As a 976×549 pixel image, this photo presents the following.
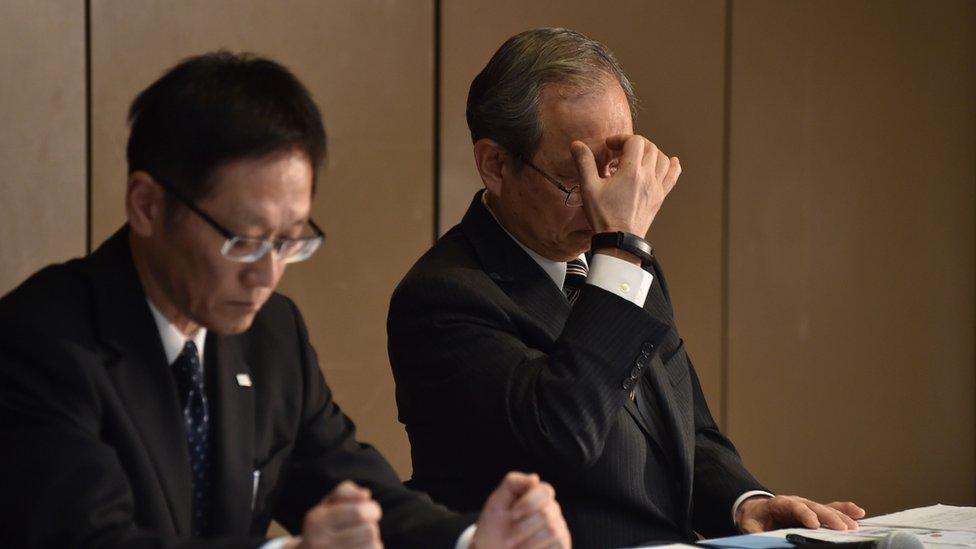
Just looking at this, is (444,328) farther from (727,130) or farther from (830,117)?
(830,117)

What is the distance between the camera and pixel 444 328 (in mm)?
2127

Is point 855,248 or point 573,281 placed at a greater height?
point 573,281

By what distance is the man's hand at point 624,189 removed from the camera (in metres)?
2.16

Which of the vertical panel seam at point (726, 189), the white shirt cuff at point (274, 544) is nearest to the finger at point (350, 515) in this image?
the white shirt cuff at point (274, 544)

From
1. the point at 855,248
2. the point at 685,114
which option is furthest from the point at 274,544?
the point at 855,248

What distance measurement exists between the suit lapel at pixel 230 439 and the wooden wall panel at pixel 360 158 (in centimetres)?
184

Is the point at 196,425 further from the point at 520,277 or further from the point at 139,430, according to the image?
the point at 520,277

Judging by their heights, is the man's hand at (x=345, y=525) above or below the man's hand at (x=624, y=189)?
below

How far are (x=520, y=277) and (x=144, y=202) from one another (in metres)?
0.85

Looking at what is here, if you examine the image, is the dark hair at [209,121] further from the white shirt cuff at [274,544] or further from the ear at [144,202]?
the white shirt cuff at [274,544]

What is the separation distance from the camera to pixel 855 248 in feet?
15.4

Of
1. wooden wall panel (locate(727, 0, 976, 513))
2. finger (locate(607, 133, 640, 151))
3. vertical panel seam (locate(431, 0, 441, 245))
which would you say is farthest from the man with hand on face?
wooden wall panel (locate(727, 0, 976, 513))

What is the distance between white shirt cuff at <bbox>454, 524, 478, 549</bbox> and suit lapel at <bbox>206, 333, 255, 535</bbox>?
0.93 feet

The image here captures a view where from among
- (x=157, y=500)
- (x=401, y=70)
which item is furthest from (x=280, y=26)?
(x=157, y=500)
